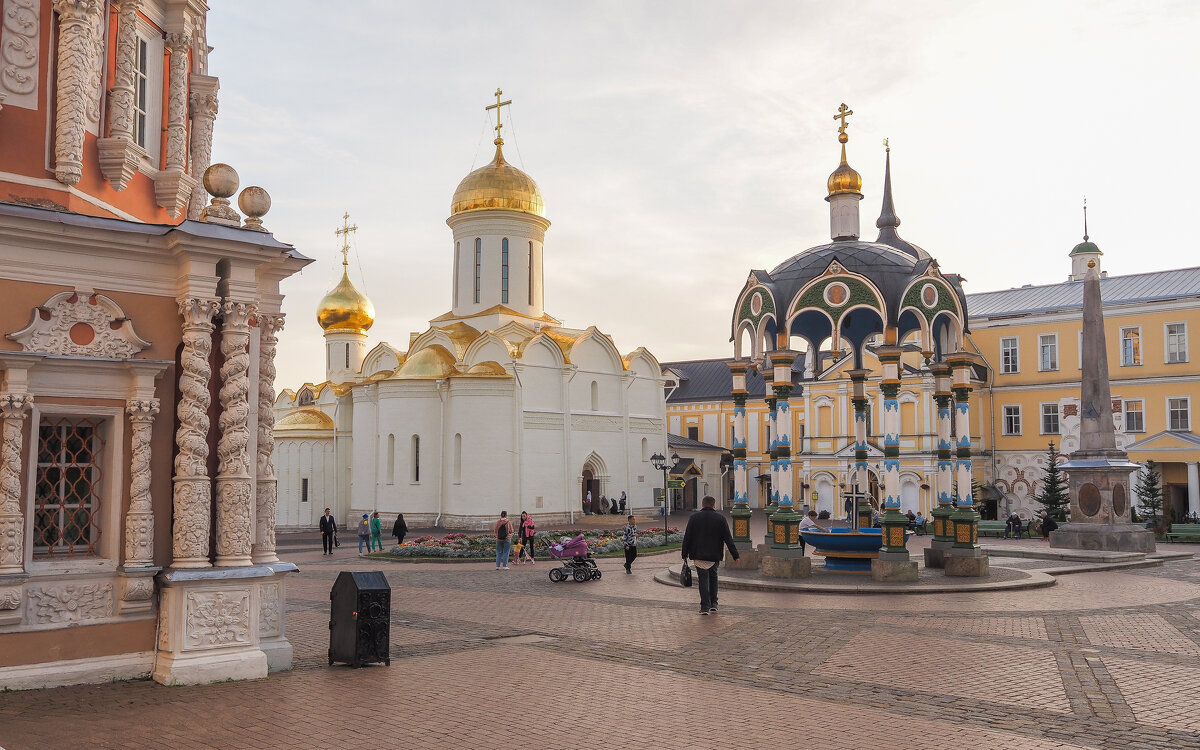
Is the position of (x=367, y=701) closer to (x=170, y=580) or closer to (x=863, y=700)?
(x=170, y=580)

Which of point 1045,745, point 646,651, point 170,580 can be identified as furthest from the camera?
point 646,651

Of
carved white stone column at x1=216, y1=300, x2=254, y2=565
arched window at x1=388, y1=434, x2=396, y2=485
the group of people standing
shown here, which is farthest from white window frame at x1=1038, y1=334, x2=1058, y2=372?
carved white stone column at x1=216, y1=300, x2=254, y2=565

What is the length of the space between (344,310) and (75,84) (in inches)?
1541

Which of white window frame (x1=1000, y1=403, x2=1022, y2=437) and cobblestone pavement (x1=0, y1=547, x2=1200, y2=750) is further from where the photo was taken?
white window frame (x1=1000, y1=403, x2=1022, y2=437)

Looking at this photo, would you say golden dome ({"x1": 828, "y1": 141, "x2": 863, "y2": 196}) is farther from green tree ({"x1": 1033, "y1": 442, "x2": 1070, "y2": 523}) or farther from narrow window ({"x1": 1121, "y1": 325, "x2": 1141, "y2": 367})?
narrow window ({"x1": 1121, "y1": 325, "x2": 1141, "y2": 367})

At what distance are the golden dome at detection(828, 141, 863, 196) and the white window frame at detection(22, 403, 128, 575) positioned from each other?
18525 millimetres

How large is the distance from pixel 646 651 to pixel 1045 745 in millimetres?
4846

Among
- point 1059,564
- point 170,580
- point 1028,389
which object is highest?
point 1028,389

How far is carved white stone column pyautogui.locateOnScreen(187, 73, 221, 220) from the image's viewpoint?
1263 centimetres

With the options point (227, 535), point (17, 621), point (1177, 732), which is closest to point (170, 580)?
point (227, 535)

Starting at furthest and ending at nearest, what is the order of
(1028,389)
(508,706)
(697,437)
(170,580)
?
1. (697,437)
2. (1028,389)
3. (170,580)
4. (508,706)

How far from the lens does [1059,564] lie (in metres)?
22.4

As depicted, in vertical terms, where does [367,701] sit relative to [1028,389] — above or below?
below

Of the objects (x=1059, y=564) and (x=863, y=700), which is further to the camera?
(x=1059, y=564)
